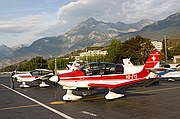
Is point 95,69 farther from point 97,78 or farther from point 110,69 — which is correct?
point 110,69

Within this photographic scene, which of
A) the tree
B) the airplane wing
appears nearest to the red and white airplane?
the airplane wing

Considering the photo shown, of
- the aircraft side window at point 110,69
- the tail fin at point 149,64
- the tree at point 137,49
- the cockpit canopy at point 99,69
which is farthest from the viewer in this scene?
the tree at point 137,49

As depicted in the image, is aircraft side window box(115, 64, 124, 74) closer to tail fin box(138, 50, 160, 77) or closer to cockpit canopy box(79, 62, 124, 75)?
cockpit canopy box(79, 62, 124, 75)

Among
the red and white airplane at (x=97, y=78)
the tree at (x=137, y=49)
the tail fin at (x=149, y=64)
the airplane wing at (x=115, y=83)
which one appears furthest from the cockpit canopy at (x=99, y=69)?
the tree at (x=137, y=49)

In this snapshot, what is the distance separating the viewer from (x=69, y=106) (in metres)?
13.0

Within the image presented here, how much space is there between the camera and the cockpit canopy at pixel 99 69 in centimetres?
1520

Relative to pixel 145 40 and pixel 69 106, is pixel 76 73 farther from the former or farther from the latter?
pixel 145 40

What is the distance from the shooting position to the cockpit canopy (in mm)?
15203

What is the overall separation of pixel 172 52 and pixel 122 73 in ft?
315

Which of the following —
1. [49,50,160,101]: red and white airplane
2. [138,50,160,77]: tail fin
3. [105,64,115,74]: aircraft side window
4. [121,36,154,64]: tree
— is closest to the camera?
[49,50,160,101]: red and white airplane

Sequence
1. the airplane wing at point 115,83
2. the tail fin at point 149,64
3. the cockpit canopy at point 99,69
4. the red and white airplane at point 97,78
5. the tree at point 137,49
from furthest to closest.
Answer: the tree at point 137,49 < the tail fin at point 149,64 < the cockpit canopy at point 99,69 < the red and white airplane at point 97,78 < the airplane wing at point 115,83

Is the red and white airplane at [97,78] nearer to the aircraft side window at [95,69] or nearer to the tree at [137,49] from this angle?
the aircraft side window at [95,69]

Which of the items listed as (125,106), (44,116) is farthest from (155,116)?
(44,116)

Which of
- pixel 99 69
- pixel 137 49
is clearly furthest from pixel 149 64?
pixel 137 49
